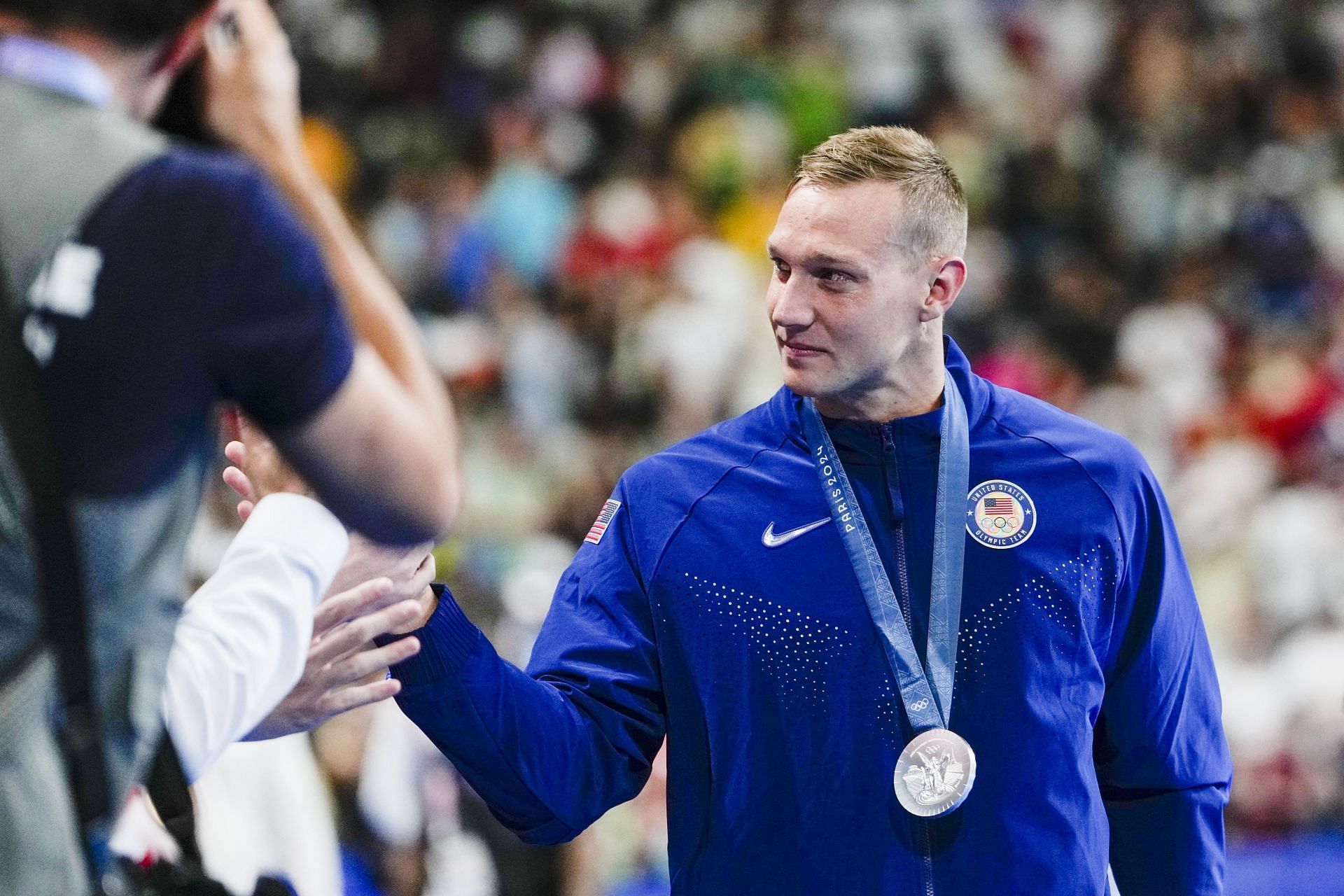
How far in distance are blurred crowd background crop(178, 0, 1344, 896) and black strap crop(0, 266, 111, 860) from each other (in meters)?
4.69

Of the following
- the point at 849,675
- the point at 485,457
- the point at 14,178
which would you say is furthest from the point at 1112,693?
the point at 485,457

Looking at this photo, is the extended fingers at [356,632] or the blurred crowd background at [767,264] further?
the blurred crowd background at [767,264]

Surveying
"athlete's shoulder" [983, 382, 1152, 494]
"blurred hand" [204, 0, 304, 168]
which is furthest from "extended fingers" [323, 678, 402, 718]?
"athlete's shoulder" [983, 382, 1152, 494]

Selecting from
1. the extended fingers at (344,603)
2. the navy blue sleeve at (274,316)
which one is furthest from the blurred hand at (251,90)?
the extended fingers at (344,603)

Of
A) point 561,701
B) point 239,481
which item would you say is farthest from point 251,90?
point 561,701

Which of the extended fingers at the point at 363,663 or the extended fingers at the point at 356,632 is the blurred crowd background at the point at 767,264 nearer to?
the extended fingers at the point at 363,663

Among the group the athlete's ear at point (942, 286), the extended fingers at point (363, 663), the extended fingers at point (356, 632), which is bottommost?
the extended fingers at point (363, 663)

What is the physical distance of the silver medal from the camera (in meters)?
2.92

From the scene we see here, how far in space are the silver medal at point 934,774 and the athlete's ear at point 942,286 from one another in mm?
919

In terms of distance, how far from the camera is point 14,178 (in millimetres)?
1619

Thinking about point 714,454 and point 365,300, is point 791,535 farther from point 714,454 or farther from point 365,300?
point 365,300

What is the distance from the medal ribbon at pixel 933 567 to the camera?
9.84 feet

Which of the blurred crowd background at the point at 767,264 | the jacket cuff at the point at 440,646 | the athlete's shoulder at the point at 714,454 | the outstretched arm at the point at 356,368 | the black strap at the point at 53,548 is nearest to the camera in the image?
the black strap at the point at 53,548

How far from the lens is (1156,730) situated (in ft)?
10.6
